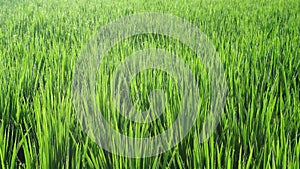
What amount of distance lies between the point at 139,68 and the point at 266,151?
0.78 metres

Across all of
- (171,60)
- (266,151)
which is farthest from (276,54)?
(266,151)

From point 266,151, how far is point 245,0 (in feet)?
15.8

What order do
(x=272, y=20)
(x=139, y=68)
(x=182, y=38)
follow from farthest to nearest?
(x=272, y=20), (x=182, y=38), (x=139, y=68)

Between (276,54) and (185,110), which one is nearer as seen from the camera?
(185,110)

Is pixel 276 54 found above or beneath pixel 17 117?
above

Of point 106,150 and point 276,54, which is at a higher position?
point 276,54

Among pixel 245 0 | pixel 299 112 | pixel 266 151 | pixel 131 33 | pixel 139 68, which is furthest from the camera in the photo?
pixel 245 0

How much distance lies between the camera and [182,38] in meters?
2.30

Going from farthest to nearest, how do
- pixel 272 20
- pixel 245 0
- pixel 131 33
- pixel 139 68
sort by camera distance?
pixel 245 0, pixel 272 20, pixel 131 33, pixel 139 68

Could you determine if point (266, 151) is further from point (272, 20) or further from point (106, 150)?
point (272, 20)

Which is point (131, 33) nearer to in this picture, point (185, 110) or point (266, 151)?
point (185, 110)

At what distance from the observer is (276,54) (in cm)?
176

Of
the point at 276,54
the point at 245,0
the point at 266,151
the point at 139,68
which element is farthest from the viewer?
the point at 245,0

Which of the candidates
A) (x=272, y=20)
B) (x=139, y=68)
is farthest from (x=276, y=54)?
(x=272, y=20)
